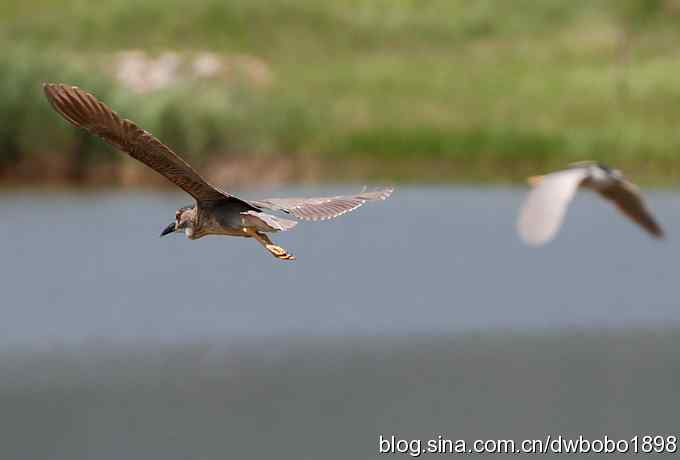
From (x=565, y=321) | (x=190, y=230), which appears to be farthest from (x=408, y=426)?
(x=190, y=230)

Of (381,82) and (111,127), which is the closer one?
(111,127)

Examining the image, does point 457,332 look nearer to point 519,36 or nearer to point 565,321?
point 565,321

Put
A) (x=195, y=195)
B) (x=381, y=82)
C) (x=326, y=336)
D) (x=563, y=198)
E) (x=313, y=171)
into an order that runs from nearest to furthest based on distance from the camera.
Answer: (x=195, y=195) < (x=563, y=198) < (x=326, y=336) < (x=313, y=171) < (x=381, y=82)

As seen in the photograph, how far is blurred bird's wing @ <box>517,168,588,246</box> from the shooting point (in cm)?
847

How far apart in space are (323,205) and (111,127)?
1.37 m

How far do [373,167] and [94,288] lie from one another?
10.8 metres

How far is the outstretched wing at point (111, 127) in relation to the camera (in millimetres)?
7387

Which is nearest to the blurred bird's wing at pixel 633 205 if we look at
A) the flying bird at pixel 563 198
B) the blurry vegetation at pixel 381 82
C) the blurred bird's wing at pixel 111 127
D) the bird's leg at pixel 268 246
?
the flying bird at pixel 563 198

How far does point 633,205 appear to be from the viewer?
32.5 ft

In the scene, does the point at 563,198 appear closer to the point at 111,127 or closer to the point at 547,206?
the point at 547,206

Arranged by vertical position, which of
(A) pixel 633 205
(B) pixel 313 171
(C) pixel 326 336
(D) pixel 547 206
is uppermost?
(B) pixel 313 171

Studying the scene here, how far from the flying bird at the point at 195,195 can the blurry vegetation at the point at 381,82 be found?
19.2m

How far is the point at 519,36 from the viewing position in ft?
136

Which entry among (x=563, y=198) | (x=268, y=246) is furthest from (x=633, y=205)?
(x=268, y=246)
